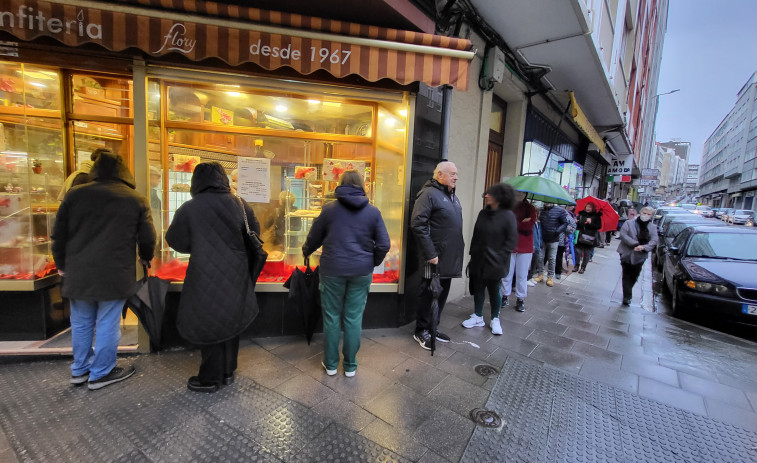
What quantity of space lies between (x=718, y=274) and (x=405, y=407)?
5.58 metres

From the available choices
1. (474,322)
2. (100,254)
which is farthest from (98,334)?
Result: (474,322)

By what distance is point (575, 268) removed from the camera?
8.97 meters

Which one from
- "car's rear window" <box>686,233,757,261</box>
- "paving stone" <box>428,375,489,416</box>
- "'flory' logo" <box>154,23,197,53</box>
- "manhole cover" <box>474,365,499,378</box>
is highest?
"'flory' logo" <box>154,23,197,53</box>

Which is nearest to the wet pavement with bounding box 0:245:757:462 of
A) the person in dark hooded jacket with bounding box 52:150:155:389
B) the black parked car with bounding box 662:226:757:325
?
the person in dark hooded jacket with bounding box 52:150:155:389

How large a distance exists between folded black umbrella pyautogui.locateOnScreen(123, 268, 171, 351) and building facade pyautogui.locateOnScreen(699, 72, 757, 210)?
65.7 meters

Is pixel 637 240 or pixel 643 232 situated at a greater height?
pixel 643 232

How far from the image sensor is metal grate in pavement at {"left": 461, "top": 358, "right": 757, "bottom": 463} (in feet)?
7.58

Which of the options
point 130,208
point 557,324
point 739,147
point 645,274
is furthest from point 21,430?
point 739,147

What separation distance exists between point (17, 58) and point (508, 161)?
7.33m

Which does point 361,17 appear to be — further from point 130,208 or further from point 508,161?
A: point 508,161

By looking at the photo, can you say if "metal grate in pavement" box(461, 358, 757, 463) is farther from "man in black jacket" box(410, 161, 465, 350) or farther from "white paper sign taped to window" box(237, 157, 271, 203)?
"white paper sign taped to window" box(237, 157, 271, 203)

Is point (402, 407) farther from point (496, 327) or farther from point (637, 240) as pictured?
point (637, 240)

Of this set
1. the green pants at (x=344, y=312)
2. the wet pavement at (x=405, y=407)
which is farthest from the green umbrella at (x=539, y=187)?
the green pants at (x=344, y=312)

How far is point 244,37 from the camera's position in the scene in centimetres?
302
